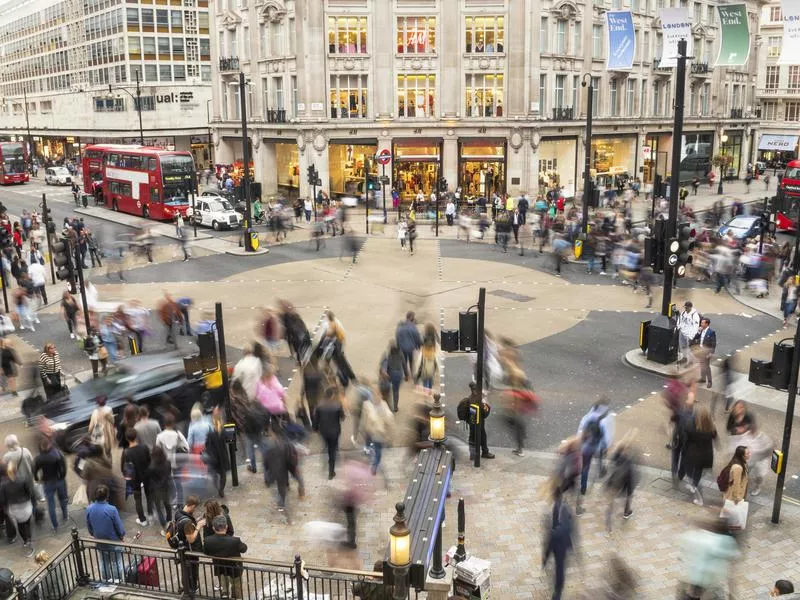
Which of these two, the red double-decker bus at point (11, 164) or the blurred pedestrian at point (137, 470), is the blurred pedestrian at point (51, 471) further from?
the red double-decker bus at point (11, 164)

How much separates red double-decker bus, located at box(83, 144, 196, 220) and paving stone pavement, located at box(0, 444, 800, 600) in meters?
30.6

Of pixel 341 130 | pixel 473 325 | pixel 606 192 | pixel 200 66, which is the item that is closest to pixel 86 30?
pixel 200 66

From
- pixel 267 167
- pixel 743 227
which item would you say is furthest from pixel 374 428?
pixel 267 167

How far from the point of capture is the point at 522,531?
35.4 ft

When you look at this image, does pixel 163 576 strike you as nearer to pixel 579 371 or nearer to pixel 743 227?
pixel 579 371

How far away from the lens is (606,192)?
45688 millimetres

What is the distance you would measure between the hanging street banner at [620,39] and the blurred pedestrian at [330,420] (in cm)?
2721

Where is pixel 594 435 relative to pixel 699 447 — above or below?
above

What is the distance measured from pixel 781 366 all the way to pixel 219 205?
33089 mm

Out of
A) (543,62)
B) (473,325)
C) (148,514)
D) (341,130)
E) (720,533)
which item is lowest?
(148,514)

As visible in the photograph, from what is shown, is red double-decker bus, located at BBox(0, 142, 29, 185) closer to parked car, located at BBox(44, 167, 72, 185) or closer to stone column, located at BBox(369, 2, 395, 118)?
parked car, located at BBox(44, 167, 72, 185)

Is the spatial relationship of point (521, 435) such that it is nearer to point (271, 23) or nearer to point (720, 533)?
point (720, 533)

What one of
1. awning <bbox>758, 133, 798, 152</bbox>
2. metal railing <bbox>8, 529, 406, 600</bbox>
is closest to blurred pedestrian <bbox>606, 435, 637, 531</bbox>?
metal railing <bbox>8, 529, 406, 600</bbox>

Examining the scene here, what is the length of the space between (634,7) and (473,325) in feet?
157
